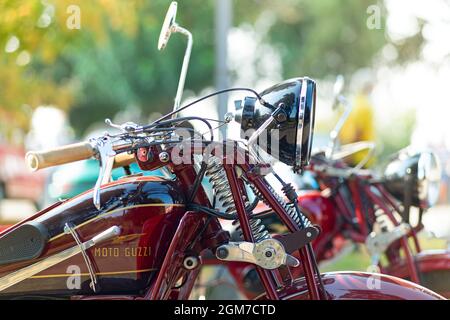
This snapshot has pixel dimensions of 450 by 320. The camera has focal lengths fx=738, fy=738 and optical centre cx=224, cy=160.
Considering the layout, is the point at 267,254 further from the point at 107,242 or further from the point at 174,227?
the point at 107,242

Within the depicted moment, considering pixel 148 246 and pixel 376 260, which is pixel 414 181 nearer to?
pixel 376 260

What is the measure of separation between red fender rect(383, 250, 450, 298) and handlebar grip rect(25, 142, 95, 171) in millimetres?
2055

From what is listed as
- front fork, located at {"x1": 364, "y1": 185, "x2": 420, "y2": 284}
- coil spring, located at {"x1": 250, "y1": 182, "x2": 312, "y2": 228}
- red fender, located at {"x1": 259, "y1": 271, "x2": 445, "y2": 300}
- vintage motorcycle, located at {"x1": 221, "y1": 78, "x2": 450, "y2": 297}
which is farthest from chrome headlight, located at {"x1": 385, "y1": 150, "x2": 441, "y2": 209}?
coil spring, located at {"x1": 250, "y1": 182, "x2": 312, "y2": 228}

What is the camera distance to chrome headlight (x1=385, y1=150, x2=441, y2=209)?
14.3ft

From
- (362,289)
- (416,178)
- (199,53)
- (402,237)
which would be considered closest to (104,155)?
(362,289)

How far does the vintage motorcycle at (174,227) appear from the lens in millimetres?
2756

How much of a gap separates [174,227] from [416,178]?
2039mm

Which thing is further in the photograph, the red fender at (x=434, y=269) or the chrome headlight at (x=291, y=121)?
the red fender at (x=434, y=269)

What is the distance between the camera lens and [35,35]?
816 cm

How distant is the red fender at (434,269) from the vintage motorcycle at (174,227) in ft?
3.43

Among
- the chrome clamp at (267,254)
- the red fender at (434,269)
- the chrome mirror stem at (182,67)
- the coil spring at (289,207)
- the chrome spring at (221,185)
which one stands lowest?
the red fender at (434,269)

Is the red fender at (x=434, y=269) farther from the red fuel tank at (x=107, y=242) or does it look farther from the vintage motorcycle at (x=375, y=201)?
the red fuel tank at (x=107, y=242)

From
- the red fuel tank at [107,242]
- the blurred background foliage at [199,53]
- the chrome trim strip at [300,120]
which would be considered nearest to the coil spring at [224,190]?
the red fuel tank at [107,242]
